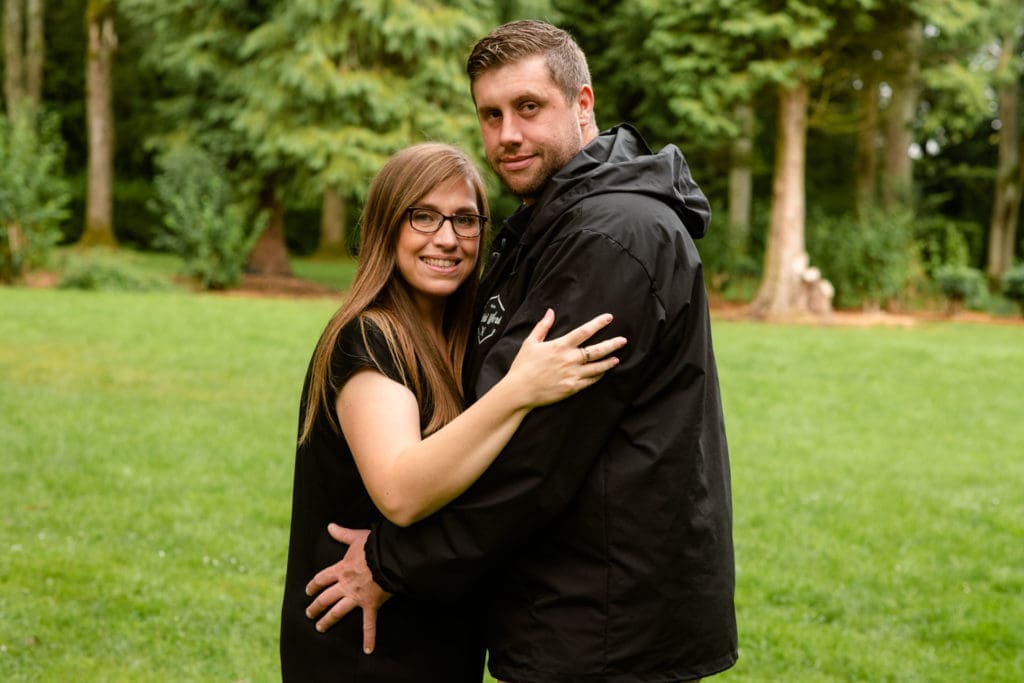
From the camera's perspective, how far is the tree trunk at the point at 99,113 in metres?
25.0

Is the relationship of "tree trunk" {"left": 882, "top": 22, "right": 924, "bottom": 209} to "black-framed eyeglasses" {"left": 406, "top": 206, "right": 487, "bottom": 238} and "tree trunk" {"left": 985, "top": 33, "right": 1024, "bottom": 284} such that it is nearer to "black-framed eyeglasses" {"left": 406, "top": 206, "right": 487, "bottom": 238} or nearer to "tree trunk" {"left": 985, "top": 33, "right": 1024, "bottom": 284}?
"tree trunk" {"left": 985, "top": 33, "right": 1024, "bottom": 284}

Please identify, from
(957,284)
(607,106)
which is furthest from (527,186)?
(607,106)

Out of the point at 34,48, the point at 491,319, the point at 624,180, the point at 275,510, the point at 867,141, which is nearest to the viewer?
the point at 624,180

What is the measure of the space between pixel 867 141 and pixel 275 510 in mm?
22306

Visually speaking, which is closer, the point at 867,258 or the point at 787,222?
the point at 787,222

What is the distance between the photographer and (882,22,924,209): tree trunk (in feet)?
66.5

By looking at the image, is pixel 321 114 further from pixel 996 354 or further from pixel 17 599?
pixel 17 599

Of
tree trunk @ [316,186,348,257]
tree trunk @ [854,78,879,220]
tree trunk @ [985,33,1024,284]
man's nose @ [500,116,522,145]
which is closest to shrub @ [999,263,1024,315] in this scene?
tree trunk @ [854,78,879,220]

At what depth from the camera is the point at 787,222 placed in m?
20.1

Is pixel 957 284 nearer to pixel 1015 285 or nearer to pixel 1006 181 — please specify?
pixel 1015 285

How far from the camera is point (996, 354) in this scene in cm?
1509

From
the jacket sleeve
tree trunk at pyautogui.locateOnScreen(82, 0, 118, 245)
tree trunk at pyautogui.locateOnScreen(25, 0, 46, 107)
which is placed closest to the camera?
the jacket sleeve

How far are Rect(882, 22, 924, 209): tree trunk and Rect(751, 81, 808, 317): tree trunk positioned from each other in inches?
80.7

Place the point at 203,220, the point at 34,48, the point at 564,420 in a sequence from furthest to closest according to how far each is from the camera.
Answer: the point at 34,48 < the point at 203,220 < the point at 564,420
